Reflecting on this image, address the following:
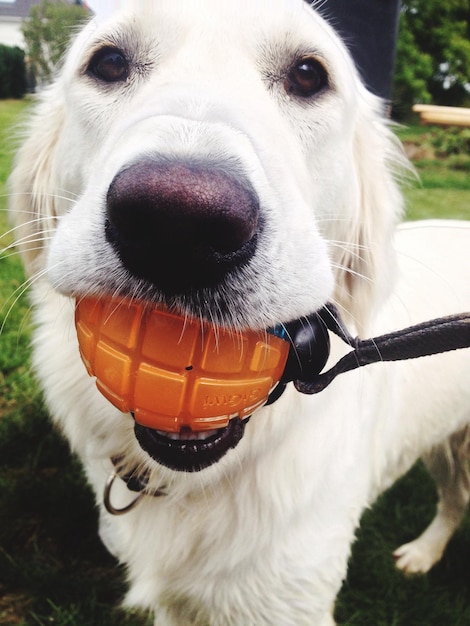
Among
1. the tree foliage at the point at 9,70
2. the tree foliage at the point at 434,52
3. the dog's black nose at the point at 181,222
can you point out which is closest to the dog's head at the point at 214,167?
the dog's black nose at the point at 181,222

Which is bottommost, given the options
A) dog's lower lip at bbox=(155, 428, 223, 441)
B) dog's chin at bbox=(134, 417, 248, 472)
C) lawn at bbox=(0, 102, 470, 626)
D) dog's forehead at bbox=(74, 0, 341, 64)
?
lawn at bbox=(0, 102, 470, 626)

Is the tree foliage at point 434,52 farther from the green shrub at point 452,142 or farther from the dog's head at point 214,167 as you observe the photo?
the dog's head at point 214,167

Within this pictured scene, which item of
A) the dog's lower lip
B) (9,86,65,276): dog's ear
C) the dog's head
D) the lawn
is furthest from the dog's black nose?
the lawn

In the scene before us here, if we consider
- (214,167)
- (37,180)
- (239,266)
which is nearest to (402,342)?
(239,266)

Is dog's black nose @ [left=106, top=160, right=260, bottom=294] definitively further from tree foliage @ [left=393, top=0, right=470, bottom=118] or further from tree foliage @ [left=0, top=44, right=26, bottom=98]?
tree foliage @ [left=393, top=0, right=470, bottom=118]

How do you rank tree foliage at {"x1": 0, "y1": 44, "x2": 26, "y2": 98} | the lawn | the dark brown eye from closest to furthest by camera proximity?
1. the dark brown eye
2. the lawn
3. tree foliage at {"x1": 0, "y1": 44, "x2": 26, "y2": 98}

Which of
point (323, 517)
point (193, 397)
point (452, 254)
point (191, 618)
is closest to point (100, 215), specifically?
point (193, 397)

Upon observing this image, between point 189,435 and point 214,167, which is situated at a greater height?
point 214,167

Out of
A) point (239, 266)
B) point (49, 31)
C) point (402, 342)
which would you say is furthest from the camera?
Answer: point (49, 31)

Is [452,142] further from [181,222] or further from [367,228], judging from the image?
[181,222]
